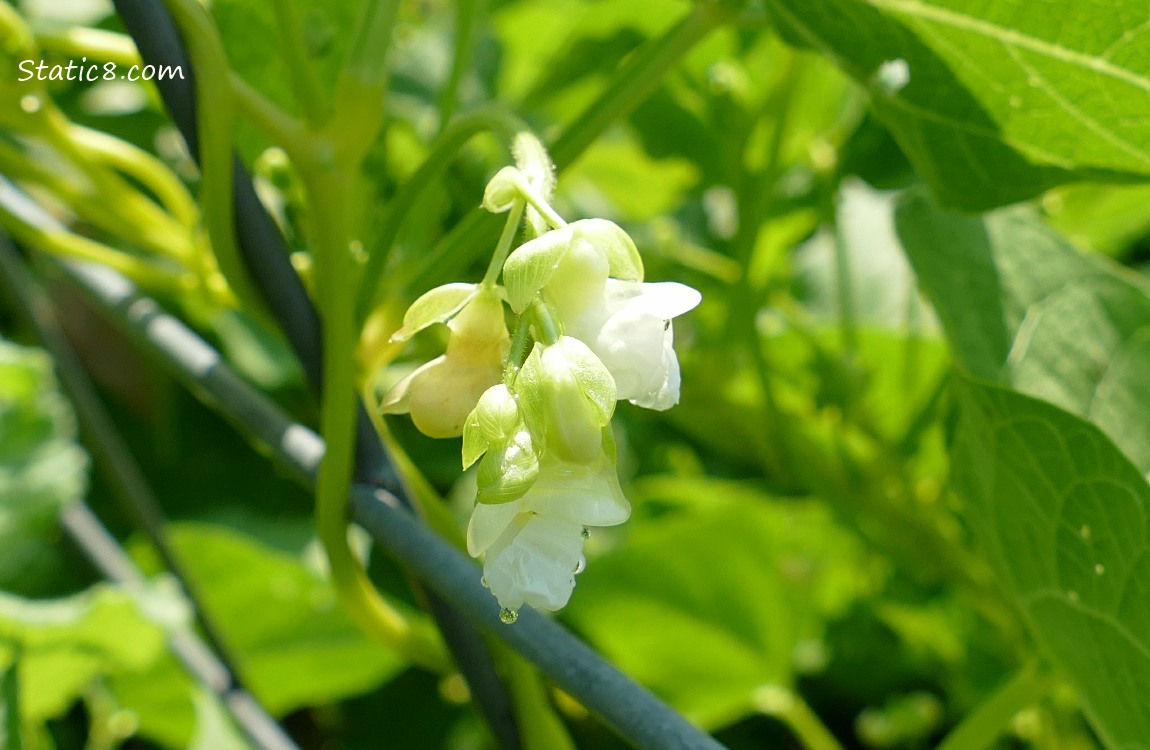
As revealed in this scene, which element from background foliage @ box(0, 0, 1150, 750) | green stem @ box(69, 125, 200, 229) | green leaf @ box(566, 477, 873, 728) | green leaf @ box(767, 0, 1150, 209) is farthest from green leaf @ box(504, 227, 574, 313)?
green leaf @ box(566, 477, 873, 728)

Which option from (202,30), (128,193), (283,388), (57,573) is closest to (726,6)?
(202,30)

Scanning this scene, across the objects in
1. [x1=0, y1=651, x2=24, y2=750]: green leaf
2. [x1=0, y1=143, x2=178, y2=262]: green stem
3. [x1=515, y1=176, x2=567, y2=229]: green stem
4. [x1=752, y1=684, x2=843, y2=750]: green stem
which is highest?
[x1=515, y1=176, x2=567, y2=229]: green stem

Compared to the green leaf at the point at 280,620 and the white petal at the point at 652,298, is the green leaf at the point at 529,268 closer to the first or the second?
the white petal at the point at 652,298

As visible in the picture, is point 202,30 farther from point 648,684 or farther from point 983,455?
point 648,684

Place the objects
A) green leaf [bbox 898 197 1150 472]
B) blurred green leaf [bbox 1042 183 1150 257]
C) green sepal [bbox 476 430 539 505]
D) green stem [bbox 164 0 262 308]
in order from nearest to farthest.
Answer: green sepal [bbox 476 430 539 505] < green stem [bbox 164 0 262 308] < green leaf [bbox 898 197 1150 472] < blurred green leaf [bbox 1042 183 1150 257]

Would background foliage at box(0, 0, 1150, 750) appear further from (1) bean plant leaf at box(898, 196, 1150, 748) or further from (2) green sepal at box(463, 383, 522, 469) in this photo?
(2) green sepal at box(463, 383, 522, 469)

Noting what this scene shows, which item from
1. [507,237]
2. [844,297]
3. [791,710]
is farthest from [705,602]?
[507,237]
